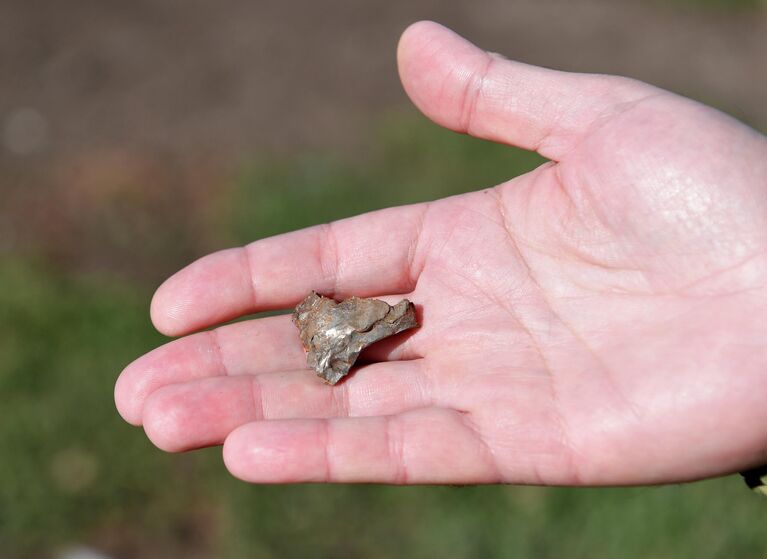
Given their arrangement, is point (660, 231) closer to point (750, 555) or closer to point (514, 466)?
point (514, 466)

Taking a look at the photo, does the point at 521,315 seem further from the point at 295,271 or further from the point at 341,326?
the point at 295,271

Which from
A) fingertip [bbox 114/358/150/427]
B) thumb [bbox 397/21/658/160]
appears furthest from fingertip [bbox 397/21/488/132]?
fingertip [bbox 114/358/150/427]

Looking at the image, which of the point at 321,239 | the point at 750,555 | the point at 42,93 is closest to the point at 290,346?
the point at 321,239

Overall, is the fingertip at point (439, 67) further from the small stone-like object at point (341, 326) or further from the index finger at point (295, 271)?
the small stone-like object at point (341, 326)

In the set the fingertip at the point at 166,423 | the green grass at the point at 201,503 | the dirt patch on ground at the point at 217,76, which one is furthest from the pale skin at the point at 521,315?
the dirt patch on ground at the point at 217,76

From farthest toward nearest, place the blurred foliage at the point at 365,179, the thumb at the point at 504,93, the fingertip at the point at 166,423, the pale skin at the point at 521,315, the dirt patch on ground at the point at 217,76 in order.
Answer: the dirt patch on ground at the point at 217,76, the blurred foliage at the point at 365,179, the thumb at the point at 504,93, the fingertip at the point at 166,423, the pale skin at the point at 521,315

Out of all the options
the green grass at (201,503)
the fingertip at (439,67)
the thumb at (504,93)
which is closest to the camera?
the thumb at (504,93)

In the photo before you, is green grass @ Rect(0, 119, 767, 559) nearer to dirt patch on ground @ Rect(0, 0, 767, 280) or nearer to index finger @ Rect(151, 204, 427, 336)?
dirt patch on ground @ Rect(0, 0, 767, 280)

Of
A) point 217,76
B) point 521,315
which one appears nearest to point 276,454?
point 521,315
